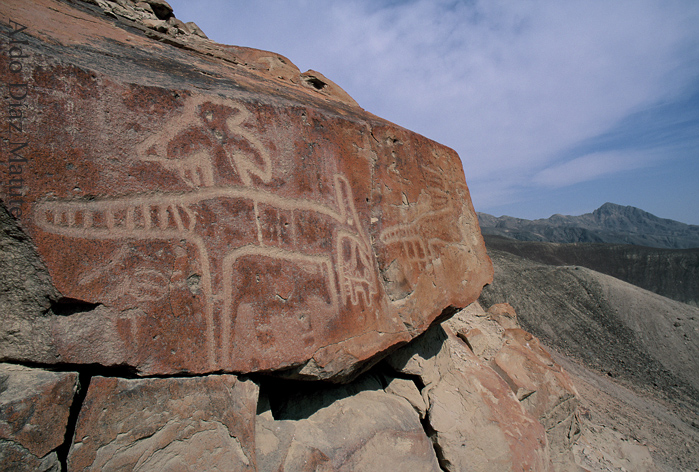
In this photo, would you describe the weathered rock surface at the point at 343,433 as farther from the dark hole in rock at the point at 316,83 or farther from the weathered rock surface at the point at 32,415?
the dark hole in rock at the point at 316,83

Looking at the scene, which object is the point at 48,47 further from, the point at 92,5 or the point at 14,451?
the point at 92,5

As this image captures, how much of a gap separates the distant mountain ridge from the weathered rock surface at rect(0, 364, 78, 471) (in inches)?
1582

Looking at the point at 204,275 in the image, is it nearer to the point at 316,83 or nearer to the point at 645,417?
the point at 316,83

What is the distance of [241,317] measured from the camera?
1647mm

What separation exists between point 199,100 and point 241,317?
1.05 meters

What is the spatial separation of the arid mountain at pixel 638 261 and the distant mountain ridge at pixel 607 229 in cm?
1707

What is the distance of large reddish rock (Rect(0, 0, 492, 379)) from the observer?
133 cm

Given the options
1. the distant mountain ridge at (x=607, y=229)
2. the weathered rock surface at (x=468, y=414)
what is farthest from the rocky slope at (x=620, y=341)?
the distant mountain ridge at (x=607, y=229)

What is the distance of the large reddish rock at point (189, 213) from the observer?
1.33 metres

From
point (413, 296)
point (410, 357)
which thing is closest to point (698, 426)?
point (410, 357)

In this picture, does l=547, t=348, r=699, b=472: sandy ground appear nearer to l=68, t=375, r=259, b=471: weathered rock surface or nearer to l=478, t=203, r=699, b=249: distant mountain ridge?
l=68, t=375, r=259, b=471: weathered rock surface

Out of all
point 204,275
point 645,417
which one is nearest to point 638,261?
point 645,417

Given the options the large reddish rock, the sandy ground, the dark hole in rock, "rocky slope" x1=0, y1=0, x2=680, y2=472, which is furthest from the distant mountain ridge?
the large reddish rock

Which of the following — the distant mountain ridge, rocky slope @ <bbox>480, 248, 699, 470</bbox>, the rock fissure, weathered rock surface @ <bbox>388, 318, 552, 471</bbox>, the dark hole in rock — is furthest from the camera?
the distant mountain ridge
